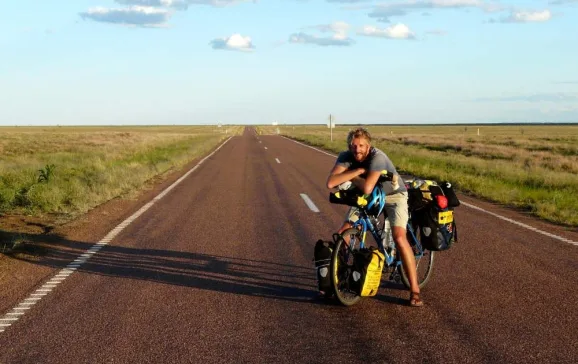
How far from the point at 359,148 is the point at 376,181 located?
0.33 meters

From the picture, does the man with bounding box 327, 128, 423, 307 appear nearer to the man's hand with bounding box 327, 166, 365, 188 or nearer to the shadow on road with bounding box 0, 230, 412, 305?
the man's hand with bounding box 327, 166, 365, 188

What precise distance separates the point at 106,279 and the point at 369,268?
9.61 feet

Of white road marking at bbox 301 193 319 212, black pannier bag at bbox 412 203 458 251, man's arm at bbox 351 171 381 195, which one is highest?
man's arm at bbox 351 171 381 195

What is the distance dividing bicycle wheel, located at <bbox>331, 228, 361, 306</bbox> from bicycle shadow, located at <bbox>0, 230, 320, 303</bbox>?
0.40m

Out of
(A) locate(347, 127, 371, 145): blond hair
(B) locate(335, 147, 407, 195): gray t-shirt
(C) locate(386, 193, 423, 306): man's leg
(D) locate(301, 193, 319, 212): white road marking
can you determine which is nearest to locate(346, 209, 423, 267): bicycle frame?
(C) locate(386, 193, 423, 306): man's leg

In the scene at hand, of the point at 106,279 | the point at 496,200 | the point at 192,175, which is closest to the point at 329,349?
the point at 106,279

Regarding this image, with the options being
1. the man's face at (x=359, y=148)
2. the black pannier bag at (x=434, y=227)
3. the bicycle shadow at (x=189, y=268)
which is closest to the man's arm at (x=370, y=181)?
the man's face at (x=359, y=148)

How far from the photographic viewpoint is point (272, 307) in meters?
5.30

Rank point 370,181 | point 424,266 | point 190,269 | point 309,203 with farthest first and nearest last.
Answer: point 309,203, point 190,269, point 424,266, point 370,181

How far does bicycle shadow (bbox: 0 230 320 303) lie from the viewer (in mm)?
5938

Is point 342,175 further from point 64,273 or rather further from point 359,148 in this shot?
point 64,273

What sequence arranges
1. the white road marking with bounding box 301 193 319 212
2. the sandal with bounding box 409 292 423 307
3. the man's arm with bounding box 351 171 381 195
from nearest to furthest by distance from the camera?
1. the man's arm with bounding box 351 171 381 195
2. the sandal with bounding box 409 292 423 307
3. the white road marking with bounding box 301 193 319 212

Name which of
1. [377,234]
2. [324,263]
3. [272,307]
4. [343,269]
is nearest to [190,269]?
[272,307]

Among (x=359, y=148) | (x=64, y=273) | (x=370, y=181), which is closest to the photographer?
(x=370, y=181)
